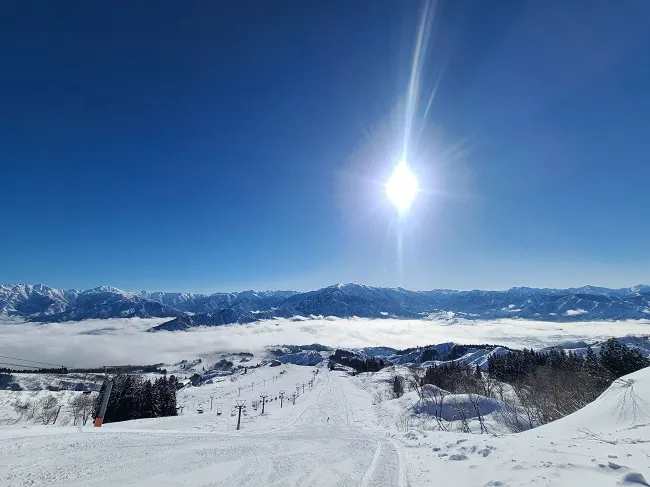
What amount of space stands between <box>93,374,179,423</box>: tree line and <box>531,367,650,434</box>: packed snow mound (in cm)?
7144

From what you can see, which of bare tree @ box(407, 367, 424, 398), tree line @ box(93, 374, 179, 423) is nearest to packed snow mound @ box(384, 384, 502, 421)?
bare tree @ box(407, 367, 424, 398)

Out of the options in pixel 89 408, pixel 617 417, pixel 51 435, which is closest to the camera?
pixel 51 435

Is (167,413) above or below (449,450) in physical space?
below

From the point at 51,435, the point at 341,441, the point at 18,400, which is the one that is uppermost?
the point at 51,435

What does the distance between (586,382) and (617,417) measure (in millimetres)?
41130

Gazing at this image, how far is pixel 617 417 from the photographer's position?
16.0 m

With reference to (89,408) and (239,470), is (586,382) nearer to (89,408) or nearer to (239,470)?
(239,470)

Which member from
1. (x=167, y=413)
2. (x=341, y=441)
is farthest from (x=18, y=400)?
(x=341, y=441)

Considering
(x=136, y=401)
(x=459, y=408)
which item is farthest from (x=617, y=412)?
(x=136, y=401)

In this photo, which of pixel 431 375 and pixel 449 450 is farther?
pixel 431 375

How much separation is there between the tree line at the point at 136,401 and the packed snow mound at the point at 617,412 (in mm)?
71438

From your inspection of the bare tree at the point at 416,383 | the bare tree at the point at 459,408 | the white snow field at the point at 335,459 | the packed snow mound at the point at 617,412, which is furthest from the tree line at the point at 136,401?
the packed snow mound at the point at 617,412

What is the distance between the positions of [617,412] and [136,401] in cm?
7632

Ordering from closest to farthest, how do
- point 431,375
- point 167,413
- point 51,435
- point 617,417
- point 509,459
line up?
Result: point 509,459
point 51,435
point 617,417
point 167,413
point 431,375
